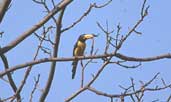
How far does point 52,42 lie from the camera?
4.23m

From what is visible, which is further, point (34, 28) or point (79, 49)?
point (79, 49)

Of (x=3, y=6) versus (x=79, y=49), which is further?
(x=79, y=49)

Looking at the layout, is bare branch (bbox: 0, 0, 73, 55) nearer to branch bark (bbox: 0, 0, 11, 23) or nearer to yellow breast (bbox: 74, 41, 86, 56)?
branch bark (bbox: 0, 0, 11, 23)

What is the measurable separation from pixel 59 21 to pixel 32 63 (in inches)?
51.1

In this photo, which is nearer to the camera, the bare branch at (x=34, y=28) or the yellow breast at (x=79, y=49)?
the bare branch at (x=34, y=28)

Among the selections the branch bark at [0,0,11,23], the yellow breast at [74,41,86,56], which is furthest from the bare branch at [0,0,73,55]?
the yellow breast at [74,41,86,56]

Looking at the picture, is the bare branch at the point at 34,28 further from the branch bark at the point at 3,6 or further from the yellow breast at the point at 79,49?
the yellow breast at the point at 79,49

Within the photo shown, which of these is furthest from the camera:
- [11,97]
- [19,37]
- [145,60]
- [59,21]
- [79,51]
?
[79,51]

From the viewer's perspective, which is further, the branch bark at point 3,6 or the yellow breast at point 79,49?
the yellow breast at point 79,49

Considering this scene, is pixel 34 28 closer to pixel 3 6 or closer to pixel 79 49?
pixel 3 6

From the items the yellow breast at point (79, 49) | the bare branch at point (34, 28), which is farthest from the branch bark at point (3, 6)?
the yellow breast at point (79, 49)

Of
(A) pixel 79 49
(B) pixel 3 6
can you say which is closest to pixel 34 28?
(B) pixel 3 6


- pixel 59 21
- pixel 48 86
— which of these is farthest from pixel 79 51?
pixel 59 21

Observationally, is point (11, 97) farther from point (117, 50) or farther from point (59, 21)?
point (117, 50)
